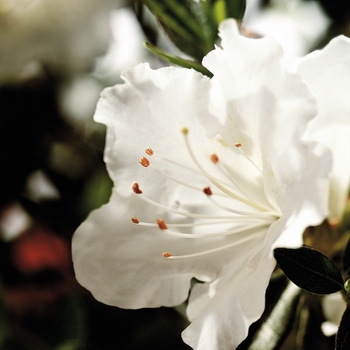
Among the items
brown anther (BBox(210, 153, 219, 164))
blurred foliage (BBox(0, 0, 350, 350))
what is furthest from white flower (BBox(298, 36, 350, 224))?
blurred foliage (BBox(0, 0, 350, 350))

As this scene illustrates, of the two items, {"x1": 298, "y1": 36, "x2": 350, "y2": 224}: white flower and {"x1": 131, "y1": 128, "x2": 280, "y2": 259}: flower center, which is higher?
{"x1": 298, "y1": 36, "x2": 350, "y2": 224}: white flower

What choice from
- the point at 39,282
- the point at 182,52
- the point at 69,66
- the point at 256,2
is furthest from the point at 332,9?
the point at 39,282

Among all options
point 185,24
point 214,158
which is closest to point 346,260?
point 214,158

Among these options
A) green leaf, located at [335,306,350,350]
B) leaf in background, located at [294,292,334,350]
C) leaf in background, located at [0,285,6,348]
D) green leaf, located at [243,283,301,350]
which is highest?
green leaf, located at [335,306,350,350]

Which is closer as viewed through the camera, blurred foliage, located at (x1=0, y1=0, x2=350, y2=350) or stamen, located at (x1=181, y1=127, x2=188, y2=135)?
stamen, located at (x1=181, y1=127, x2=188, y2=135)

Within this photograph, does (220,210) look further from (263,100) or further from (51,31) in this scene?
(51,31)

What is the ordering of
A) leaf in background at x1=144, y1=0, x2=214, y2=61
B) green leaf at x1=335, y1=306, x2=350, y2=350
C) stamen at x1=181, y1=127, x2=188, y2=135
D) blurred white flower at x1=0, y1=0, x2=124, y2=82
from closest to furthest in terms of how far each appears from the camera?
green leaf at x1=335, y1=306, x2=350, y2=350
stamen at x1=181, y1=127, x2=188, y2=135
leaf in background at x1=144, y1=0, x2=214, y2=61
blurred white flower at x1=0, y1=0, x2=124, y2=82

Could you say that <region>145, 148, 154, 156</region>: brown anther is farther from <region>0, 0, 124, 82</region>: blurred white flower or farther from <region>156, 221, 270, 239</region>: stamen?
<region>0, 0, 124, 82</region>: blurred white flower

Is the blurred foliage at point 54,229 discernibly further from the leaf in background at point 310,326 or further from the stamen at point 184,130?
the stamen at point 184,130
